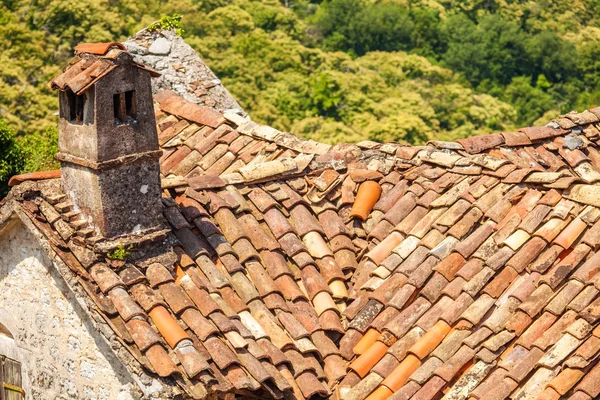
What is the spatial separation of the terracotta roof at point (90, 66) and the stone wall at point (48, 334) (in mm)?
1458

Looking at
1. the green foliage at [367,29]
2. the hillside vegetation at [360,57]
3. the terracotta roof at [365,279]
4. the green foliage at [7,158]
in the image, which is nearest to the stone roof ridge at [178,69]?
the terracotta roof at [365,279]

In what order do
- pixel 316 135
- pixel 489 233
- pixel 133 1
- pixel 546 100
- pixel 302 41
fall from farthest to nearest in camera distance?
pixel 302 41
pixel 546 100
pixel 133 1
pixel 316 135
pixel 489 233

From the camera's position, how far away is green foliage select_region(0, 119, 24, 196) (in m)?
16.3

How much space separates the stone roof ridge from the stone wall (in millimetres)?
5388

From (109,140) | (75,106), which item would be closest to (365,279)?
(109,140)

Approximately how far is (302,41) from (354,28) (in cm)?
609

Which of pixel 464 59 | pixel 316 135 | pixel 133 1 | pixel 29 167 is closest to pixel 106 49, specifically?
pixel 29 167

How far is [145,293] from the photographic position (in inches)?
321

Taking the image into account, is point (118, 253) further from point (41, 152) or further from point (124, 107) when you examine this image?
point (41, 152)

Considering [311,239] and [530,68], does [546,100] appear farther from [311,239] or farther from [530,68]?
[311,239]

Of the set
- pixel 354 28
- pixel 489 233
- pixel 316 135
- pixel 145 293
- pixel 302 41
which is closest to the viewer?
pixel 145 293

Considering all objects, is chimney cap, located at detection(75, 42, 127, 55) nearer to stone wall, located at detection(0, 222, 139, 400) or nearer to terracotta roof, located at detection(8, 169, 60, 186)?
terracotta roof, located at detection(8, 169, 60, 186)

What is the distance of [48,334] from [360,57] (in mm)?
61366

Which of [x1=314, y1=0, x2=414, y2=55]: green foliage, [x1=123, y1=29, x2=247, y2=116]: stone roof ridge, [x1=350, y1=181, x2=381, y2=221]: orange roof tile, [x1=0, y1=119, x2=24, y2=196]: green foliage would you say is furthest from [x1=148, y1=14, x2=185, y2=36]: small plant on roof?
[x1=314, y1=0, x2=414, y2=55]: green foliage
